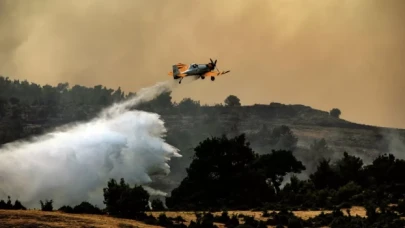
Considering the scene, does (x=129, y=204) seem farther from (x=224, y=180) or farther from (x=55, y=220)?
(x=224, y=180)

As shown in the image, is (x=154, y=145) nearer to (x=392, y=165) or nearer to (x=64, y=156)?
(x=64, y=156)

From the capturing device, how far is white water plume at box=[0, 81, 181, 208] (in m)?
115

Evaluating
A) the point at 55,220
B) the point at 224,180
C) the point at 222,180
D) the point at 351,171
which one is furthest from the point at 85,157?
the point at 55,220

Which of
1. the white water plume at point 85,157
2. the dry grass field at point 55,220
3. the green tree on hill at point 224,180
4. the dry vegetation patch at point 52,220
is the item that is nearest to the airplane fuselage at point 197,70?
the white water plume at point 85,157

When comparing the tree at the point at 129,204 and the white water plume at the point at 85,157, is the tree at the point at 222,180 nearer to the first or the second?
the white water plume at the point at 85,157

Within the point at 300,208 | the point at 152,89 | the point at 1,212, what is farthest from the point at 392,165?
the point at 1,212

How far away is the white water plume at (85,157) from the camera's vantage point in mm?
115438

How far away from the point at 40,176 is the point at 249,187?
35.9 meters

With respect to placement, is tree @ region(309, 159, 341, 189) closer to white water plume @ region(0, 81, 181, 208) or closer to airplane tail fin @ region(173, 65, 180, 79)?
white water plume @ region(0, 81, 181, 208)

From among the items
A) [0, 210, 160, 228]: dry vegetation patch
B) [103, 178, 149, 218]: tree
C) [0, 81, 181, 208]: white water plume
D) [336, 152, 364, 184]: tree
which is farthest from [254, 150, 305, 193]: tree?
[0, 210, 160, 228]: dry vegetation patch

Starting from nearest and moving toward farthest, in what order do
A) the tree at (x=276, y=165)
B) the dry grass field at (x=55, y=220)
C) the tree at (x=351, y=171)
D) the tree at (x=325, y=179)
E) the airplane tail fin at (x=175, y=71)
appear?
the dry grass field at (x=55, y=220)
the airplane tail fin at (x=175, y=71)
the tree at (x=351, y=171)
the tree at (x=325, y=179)
the tree at (x=276, y=165)

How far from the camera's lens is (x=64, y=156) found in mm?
119500

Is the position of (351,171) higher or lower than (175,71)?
lower

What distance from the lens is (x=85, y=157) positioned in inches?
4879
